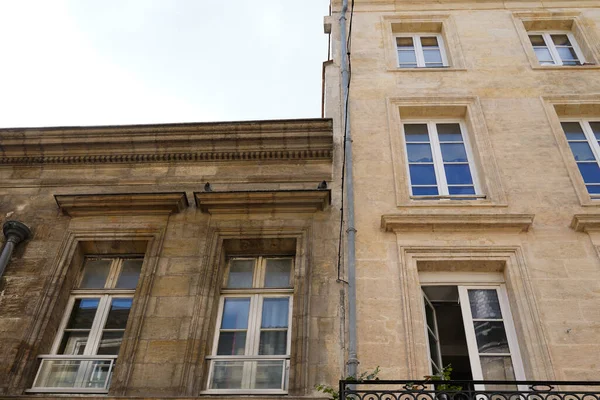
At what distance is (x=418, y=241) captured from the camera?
747 centimetres

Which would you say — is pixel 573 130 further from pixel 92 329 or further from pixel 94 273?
pixel 92 329

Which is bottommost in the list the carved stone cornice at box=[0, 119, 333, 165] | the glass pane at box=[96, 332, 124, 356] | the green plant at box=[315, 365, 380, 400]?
the green plant at box=[315, 365, 380, 400]

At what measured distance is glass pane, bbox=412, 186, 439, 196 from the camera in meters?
8.40

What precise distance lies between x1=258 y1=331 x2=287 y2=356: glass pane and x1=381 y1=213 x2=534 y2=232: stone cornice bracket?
194 cm

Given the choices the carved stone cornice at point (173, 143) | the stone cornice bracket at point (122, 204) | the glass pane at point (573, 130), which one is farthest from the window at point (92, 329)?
the glass pane at point (573, 130)

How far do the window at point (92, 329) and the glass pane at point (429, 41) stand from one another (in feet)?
22.5

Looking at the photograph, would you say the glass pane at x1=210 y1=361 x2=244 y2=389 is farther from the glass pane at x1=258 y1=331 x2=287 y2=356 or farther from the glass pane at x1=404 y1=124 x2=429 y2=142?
the glass pane at x1=404 y1=124 x2=429 y2=142

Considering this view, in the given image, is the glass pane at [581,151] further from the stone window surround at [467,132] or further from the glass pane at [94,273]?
the glass pane at [94,273]

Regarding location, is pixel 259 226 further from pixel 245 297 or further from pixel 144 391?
pixel 144 391

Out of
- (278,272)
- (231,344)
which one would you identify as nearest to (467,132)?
(278,272)

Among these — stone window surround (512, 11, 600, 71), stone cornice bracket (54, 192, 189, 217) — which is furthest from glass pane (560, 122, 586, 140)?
stone cornice bracket (54, 192, 189, 217)

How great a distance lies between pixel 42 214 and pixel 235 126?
300cm

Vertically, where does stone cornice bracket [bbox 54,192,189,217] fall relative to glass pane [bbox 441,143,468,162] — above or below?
below

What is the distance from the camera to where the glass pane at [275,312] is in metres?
7.09
